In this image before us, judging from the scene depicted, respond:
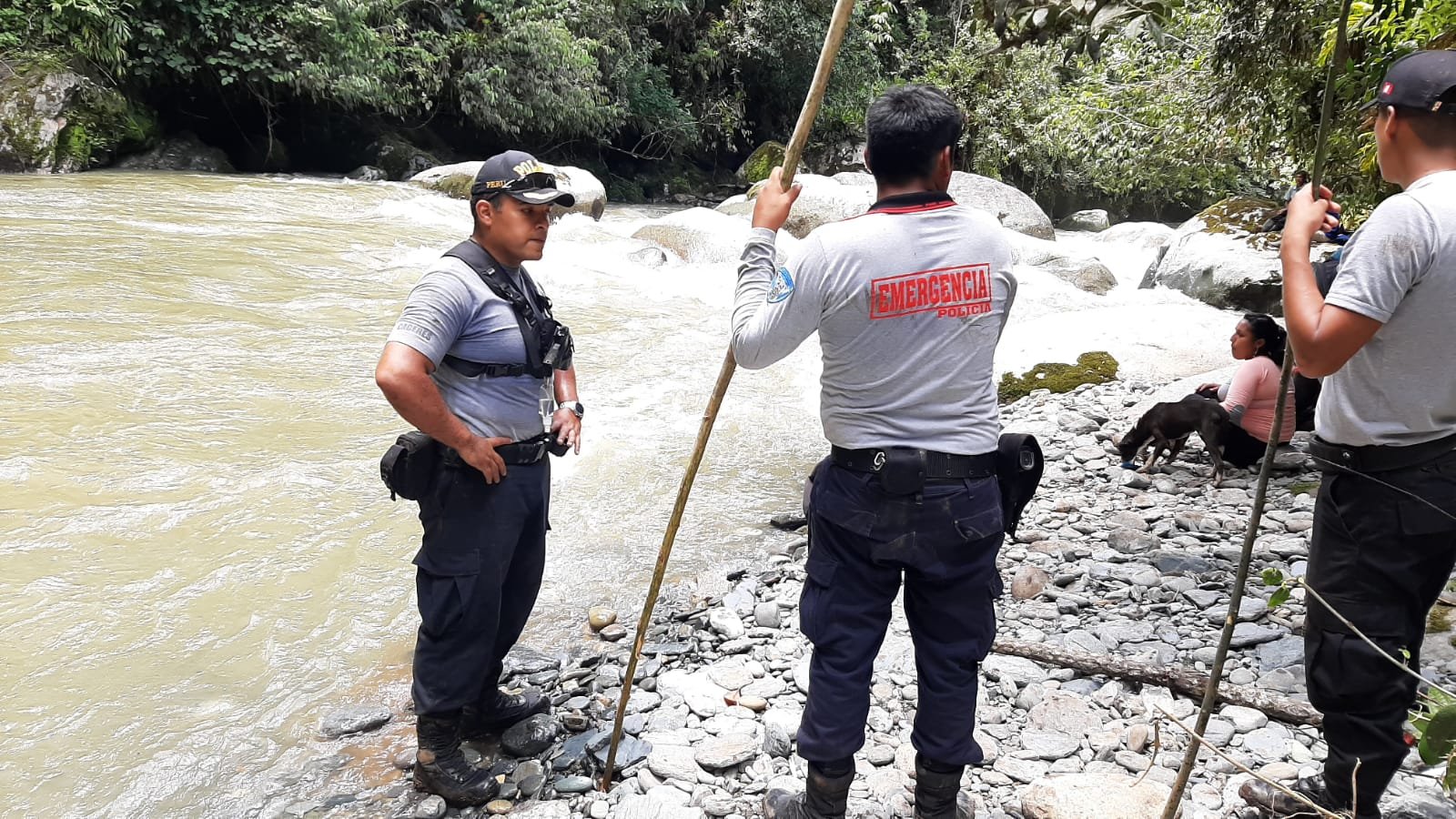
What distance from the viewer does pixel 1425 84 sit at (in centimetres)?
219

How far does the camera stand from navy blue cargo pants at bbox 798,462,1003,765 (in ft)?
8.04

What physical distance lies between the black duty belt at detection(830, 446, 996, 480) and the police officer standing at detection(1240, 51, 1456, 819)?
79 centimetres

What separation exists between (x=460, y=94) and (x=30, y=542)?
19.0 meters

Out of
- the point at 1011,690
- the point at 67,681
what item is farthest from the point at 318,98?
the point at 1011,690

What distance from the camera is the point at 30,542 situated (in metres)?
5.09

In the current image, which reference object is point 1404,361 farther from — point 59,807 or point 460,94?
point 460,94

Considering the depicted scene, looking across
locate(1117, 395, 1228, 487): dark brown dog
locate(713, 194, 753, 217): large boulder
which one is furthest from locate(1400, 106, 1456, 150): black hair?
locate(713, 194, 753, 217): large boulder

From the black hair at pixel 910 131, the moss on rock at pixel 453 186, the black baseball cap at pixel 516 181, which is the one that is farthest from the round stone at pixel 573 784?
the moss on rock at pixel 453 186

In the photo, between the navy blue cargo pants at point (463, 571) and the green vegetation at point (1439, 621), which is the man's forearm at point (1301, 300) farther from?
the navy blue cargo pants at point (463, 571)

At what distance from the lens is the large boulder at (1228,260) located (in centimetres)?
996

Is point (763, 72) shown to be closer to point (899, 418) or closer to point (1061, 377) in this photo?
point (1061, 377)

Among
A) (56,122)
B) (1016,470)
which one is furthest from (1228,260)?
(56,122)

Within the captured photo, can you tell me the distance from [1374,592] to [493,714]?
9.14 feet

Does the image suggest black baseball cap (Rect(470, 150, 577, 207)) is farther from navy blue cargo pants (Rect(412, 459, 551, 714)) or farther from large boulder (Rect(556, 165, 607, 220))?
large boulder (Rect(556, 165, 607, 220))
